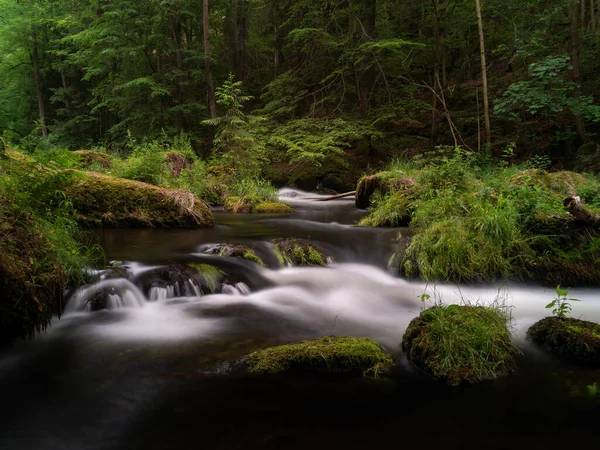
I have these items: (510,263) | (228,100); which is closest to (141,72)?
(228,100)

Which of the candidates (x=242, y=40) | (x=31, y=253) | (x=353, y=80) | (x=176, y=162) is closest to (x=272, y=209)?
(x=176, y=162)

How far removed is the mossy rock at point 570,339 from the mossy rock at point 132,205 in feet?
21.6

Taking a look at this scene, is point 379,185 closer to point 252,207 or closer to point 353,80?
point 252,207

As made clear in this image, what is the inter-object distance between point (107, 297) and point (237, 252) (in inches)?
82.9

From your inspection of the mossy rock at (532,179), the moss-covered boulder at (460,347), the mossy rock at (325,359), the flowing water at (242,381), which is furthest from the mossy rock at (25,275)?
the mossy rock at (532,179)

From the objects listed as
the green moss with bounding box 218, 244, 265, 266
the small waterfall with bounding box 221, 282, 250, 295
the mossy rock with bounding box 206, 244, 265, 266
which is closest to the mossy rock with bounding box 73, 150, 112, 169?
the mossy rock with bounding box 206, 244, 265, 266

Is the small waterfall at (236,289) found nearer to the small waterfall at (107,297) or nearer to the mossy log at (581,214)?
the small waterfall at (107,297)

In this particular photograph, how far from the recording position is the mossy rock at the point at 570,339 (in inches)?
140

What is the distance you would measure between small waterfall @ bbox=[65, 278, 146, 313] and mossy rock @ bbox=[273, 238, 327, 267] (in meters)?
2.34

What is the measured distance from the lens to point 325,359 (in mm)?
3541

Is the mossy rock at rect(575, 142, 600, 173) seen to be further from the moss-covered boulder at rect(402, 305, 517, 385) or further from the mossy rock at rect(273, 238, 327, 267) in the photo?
the moss-covered boulder at rect(402, 305, 517, 385)

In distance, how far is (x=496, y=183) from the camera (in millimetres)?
7504

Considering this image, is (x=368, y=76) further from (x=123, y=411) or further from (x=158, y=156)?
(x=123, y=411)

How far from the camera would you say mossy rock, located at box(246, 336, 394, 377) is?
11.5 ft
